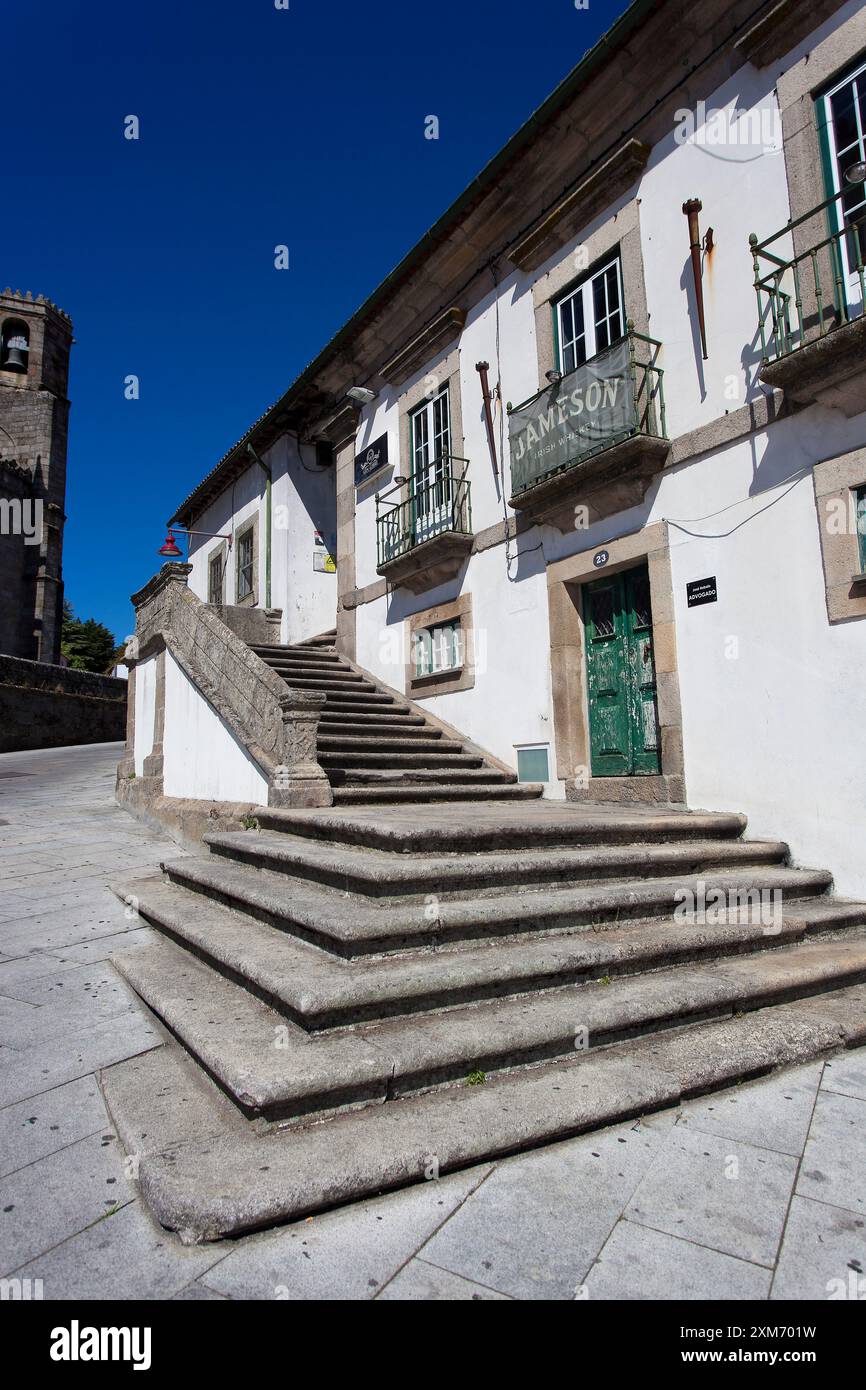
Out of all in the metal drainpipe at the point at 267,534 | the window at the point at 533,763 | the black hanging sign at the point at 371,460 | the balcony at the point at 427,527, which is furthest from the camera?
the metal drainpipe at the point at 267,534

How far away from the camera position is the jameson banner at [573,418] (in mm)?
7203

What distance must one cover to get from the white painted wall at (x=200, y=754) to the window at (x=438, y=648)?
3.08m

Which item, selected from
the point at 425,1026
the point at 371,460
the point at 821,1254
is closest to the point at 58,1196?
the point at 425,1026

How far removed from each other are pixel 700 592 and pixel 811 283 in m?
2.39

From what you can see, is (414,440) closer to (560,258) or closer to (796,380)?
(560,258)

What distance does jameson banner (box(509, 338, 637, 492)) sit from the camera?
7203 millimetres

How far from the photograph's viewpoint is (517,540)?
29.2ft

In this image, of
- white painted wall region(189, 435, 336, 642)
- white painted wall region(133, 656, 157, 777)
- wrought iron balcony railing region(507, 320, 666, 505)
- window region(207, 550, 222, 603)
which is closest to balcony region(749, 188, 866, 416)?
wrought iron balcony railing region(507, 320, 666, 505)

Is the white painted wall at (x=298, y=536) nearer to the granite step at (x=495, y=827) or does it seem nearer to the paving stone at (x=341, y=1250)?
the granite step at (x=495, y=827)

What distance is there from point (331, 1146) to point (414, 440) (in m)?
10.1

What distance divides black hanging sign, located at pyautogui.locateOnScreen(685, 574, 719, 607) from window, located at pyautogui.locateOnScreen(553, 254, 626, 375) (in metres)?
2.63

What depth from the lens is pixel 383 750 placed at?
8414mm

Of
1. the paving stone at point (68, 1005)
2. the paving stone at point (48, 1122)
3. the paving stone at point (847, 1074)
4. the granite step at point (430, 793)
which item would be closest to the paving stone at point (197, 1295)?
the paving stone at point (48, 1122)
